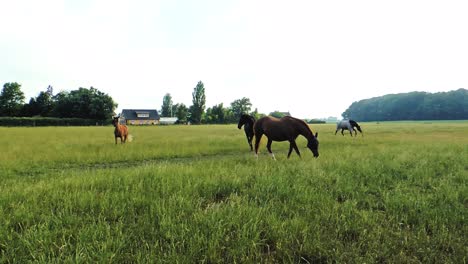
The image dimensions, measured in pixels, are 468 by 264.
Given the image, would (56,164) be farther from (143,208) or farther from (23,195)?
(143,208)

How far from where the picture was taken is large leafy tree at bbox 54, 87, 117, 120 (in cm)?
8112

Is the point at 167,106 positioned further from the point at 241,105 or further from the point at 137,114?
the point at 241,105

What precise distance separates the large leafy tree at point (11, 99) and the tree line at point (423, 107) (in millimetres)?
200306

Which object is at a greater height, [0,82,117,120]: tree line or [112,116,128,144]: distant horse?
[0,82,117,120]: tree line

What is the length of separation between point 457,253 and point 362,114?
216625 millimetres

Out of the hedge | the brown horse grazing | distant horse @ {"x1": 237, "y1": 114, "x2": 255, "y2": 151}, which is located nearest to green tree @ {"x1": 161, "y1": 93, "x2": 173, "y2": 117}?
the hedge

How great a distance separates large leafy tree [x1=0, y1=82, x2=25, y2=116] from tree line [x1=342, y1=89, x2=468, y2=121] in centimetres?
20031

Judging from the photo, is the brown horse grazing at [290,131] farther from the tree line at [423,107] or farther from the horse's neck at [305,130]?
the tree line at [423,107]

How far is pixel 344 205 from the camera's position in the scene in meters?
4.59

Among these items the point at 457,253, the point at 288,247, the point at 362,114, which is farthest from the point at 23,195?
the point at 362,114

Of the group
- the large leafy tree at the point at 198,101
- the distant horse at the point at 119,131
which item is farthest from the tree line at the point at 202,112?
the distant horse at the point at 119,131

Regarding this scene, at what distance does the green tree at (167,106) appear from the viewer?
152m

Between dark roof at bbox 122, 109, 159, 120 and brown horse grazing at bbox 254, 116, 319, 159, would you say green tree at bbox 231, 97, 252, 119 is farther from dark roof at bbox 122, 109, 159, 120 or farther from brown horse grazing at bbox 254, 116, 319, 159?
brown horse grazing at bbox 254, 116, 319, 159

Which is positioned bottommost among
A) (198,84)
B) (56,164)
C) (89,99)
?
(56,164)
